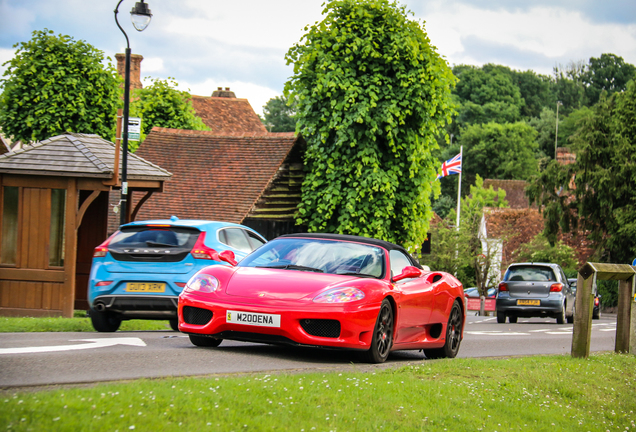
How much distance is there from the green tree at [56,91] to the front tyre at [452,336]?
18.9 meters

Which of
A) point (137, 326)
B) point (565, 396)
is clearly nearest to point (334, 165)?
point (137, 326)

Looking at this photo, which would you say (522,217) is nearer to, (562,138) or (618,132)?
(618,132)

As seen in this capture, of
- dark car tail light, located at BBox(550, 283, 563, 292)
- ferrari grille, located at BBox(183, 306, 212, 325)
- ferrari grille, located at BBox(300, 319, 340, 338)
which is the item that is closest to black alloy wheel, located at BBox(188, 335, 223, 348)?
ferrari grille, located at BBox(183, 306, 212, 325)

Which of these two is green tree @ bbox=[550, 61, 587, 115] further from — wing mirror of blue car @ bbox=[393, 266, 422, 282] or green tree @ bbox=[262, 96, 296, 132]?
wing mirror of blue car @ bbox=[393, 266, 422, 282]

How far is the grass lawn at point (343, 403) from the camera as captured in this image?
15.5 ft

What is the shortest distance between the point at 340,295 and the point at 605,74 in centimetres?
11218

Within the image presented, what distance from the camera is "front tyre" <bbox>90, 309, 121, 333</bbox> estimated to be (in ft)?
39.0

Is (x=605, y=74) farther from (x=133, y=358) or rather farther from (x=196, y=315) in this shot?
(x=133, y=358)

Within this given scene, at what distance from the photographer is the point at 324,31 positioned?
2348cm

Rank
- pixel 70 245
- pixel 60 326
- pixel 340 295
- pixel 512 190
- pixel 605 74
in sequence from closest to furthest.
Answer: pixel 340 295
pixel 60 326
pixel 70 245
pixel 512 190
pixel 605 74

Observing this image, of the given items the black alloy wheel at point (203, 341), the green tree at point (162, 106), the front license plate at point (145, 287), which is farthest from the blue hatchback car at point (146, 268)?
the green tree at point (162, 106)

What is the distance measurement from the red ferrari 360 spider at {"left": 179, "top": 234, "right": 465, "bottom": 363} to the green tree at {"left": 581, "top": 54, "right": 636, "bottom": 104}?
10706 cm

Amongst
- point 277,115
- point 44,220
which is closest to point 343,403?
point 44,220

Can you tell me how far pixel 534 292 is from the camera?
78.9 ft
